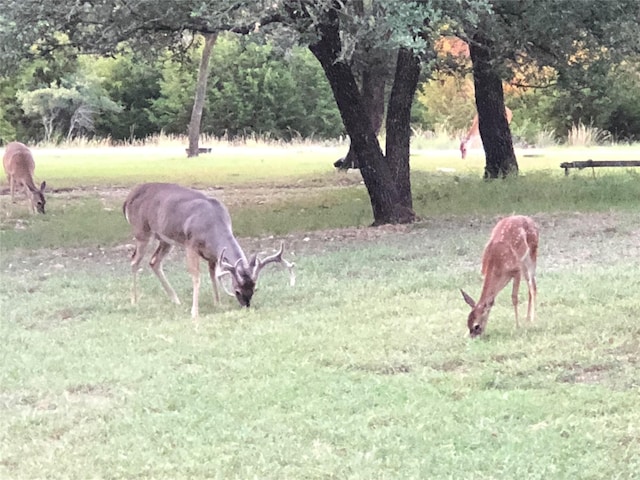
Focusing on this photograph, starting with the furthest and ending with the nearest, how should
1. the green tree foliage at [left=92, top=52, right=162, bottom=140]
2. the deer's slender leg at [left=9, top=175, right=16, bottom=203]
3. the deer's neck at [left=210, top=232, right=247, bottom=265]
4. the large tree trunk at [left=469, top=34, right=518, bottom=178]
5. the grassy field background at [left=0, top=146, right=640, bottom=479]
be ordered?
the green tree foliage at [left=92, top=52, right=162, bottom=140]
the large tree trunk at [left=469, top=34, right=518, bottom=178]
the deer's slender leg at [left=9, top=175, right=16, bottom=203]
the deer's neck at [left=210, top=232, right=247, bottom=265]
the grassy field background at [left=0, top=146, right=640, bottom=479]

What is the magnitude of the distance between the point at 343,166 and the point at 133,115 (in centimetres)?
2640

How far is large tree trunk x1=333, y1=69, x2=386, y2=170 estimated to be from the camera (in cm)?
2520

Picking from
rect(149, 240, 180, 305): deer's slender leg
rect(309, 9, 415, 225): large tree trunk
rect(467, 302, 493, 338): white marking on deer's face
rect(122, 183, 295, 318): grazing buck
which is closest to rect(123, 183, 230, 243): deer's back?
rect(122, 183, 295, 318): grazing buck

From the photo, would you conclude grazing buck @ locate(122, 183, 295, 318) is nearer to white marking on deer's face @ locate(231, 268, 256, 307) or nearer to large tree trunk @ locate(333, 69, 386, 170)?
white marking on deer's face @ locate(231, 268, 256, 307)

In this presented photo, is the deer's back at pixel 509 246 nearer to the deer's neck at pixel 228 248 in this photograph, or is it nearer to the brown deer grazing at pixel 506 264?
the brown deer grazing at pixel 506 264

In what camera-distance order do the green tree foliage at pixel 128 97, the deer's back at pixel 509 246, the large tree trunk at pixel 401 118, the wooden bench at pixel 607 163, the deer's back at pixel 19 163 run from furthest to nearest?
the green tree foliage at pixel 128 97
the wooden bench at pixel 607 163
the deer's back at pixel 19 163
the large tree trunk at pixel 401 118
the deer's back at pixel 509 246

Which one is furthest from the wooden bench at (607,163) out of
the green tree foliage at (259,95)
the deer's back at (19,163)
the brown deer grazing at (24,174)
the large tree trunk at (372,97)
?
the green tree foliage at (259,95)

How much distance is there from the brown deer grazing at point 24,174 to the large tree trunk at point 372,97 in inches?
338

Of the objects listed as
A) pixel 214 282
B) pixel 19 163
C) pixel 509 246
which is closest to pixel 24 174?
pixel 19 163

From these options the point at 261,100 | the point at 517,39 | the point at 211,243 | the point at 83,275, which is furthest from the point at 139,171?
the point at 261,100

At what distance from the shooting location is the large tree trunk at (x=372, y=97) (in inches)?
992

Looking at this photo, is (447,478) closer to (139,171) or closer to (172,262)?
(172,262)

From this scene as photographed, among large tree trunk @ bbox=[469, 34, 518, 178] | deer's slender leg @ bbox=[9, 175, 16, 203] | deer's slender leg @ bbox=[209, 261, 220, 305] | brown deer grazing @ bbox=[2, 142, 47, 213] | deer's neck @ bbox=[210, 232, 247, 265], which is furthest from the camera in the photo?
large tree trunk @ bbox=[469, 34, 518, 178]

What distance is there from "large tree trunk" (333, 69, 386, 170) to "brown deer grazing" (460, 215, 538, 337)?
16739mm
